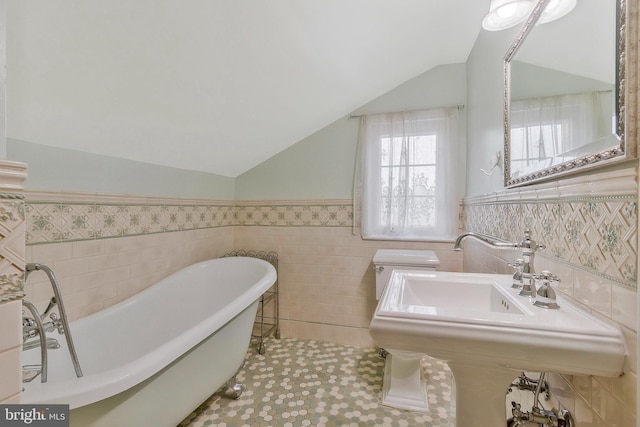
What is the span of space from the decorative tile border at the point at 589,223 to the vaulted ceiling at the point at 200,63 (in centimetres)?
123

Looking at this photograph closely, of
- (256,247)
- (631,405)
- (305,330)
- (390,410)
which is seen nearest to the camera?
(631,405)

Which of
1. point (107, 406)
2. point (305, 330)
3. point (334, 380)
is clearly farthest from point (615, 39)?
point (305, 330)

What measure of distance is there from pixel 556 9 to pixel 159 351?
1864 millimetres

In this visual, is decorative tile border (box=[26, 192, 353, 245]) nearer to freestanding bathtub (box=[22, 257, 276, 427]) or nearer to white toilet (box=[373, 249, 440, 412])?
freestanding bathtub (box=[22, 257, 276, 427])

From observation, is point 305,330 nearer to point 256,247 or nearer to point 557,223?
point 256,247

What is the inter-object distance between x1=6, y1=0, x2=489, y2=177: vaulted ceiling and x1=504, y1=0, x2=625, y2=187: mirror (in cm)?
73

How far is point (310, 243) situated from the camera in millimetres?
2473

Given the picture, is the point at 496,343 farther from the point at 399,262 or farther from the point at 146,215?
the point at 146,215

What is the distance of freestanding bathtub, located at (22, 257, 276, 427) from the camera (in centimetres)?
80

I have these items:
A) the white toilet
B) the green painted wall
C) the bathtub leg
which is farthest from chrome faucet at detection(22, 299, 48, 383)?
the white toilet

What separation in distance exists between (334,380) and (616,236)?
1762 millimetres

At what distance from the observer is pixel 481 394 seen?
28.7 inches

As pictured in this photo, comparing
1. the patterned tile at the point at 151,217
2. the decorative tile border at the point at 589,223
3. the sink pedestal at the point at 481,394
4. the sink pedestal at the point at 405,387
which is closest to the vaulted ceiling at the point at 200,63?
the patterned tile at the point at 151,217

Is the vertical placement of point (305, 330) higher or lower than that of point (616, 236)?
lower
